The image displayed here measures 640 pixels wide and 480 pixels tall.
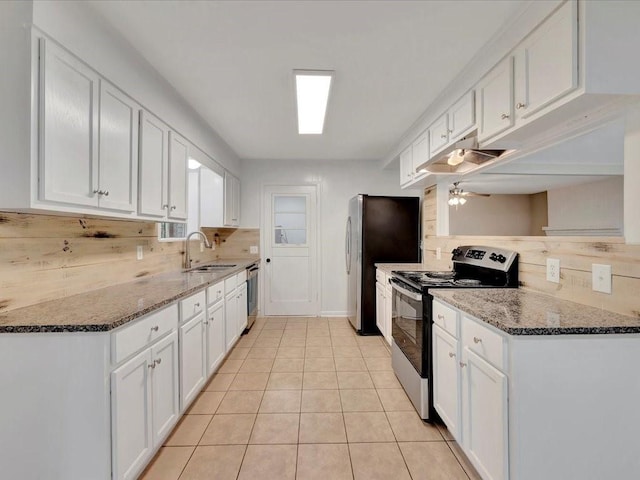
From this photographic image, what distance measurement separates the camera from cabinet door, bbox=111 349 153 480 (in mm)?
1302

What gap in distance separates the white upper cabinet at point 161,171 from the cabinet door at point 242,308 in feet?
3.93

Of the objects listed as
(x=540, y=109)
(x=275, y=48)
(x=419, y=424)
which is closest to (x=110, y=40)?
(x=275, y=48)

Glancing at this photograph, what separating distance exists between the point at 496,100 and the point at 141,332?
2.29 metres

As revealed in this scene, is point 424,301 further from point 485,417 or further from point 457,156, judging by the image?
point 457,156

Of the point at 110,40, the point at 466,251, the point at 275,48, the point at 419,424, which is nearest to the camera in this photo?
the point at 110,40

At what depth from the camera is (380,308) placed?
139 inches

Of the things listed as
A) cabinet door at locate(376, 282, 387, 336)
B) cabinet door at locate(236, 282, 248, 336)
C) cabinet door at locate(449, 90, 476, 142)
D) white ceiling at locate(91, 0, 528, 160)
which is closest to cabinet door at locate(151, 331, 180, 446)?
cabinet door at locate(236, 282, 248, 336)

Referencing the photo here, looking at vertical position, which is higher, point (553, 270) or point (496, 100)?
point (496, 100)

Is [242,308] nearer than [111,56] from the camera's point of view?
No

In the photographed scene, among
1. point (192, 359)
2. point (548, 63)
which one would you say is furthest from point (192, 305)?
point (548, 63)

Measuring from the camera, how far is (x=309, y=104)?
266cm

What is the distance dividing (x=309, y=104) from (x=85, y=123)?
67.0 inches

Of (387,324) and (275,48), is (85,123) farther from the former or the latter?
(387,324)

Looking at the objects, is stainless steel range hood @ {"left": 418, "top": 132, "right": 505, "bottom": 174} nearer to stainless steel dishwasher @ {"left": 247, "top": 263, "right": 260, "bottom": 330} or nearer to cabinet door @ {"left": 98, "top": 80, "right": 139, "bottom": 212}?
cabinet door @ {"left": 98, "top": 80, "right": 139, "bottom": 212}
